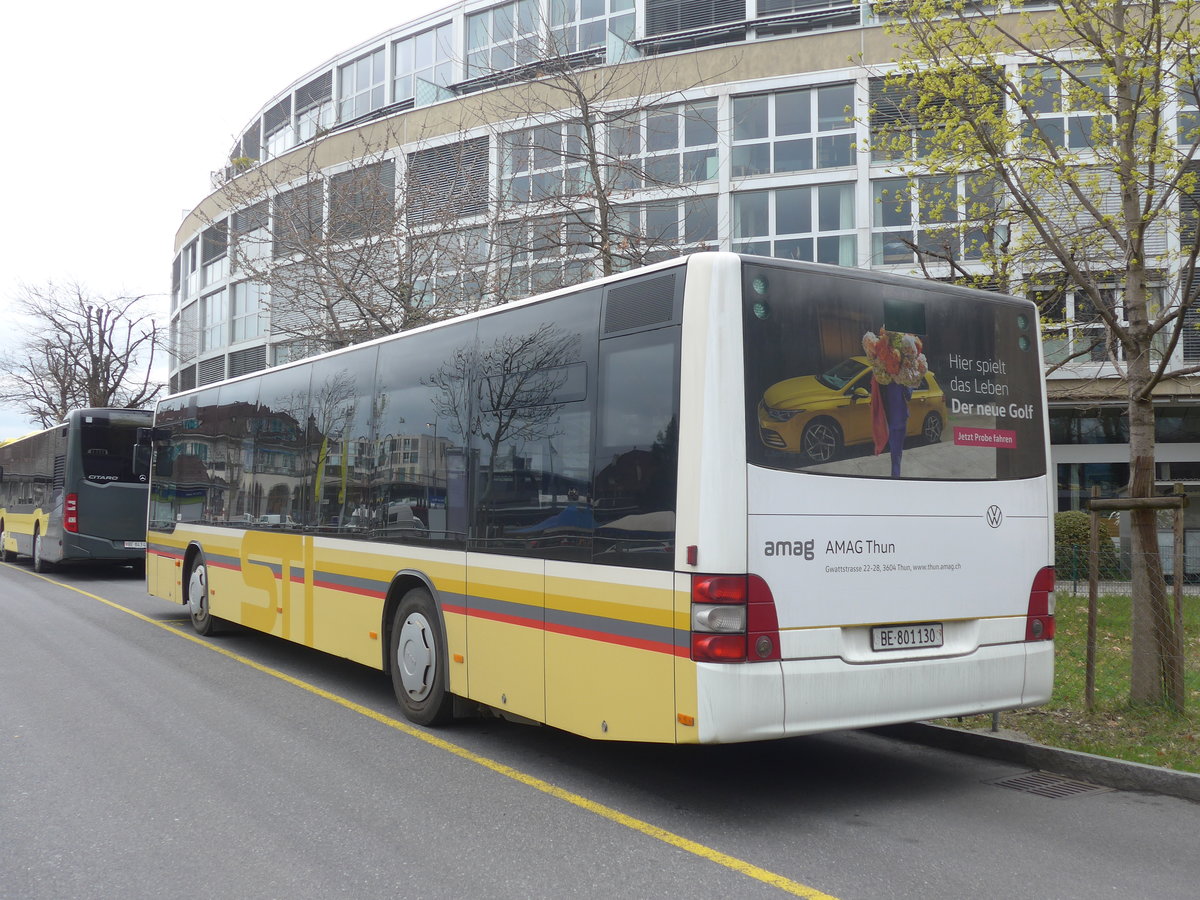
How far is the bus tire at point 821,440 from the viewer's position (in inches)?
216

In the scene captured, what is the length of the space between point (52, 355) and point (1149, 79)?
162 ft

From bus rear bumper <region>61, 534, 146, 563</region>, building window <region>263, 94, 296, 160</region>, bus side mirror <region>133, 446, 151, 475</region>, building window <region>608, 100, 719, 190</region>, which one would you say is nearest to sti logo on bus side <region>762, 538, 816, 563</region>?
building window <region>608, 100, 719, 190</region>

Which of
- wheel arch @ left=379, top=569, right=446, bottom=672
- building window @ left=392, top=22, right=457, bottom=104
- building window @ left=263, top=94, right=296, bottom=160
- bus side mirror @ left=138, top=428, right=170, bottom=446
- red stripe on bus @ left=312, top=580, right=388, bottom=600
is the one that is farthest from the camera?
building window @ left=263, top=94, right=296, bottom=160

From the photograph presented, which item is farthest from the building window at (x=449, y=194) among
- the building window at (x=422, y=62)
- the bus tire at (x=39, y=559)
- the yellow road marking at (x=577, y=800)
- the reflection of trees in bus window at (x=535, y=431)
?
the building window at (x=422, y=62)

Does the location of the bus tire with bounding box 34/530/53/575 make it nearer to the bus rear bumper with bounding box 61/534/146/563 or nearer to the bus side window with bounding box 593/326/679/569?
the bus rear bumper with bounding box 61/534/146/563

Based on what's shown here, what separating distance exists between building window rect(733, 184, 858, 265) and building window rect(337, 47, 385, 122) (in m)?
14.7

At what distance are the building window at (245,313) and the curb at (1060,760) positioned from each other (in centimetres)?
3568

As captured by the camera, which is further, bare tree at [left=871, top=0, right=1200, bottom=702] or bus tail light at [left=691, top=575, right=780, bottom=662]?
bare tree at [left=871, top=0, right=1200, bottom=702]

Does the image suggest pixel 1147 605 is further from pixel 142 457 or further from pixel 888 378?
pixel 142 457

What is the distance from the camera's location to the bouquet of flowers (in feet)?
19.0

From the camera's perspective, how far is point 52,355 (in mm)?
48344

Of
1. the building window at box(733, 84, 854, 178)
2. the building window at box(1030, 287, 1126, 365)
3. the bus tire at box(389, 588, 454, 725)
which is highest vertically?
the building window at box(733, 84, 854, 178)

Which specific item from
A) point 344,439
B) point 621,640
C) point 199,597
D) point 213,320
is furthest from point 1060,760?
point 213,320

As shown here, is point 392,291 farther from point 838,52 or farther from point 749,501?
point 838,52
